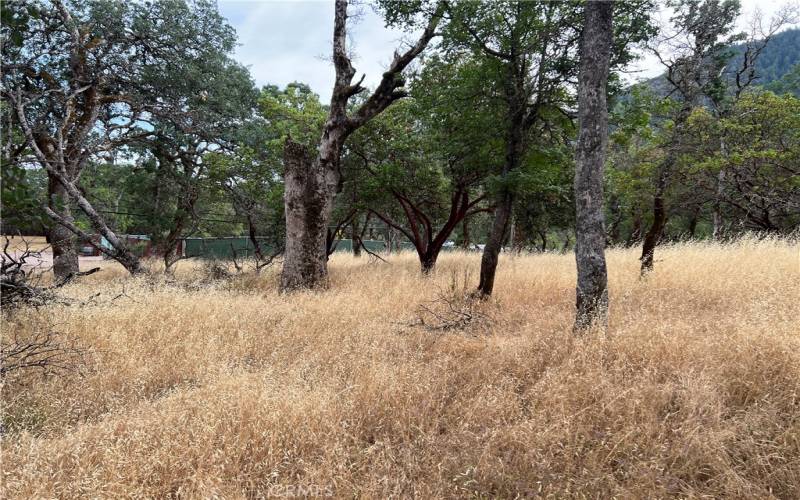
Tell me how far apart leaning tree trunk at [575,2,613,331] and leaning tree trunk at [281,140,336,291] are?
531 cm

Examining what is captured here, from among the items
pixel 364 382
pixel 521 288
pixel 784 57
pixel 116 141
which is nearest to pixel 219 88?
pixel 116 141

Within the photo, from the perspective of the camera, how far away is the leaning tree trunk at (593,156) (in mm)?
3863

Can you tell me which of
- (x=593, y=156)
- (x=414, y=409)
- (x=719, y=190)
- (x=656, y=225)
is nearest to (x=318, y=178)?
(x=593, y=156)

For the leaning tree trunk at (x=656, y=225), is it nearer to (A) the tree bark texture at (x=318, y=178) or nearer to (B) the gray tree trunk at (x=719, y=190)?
(A) the tree bark texture at (x=318, y=178)

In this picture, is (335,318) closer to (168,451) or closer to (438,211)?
(168,451)

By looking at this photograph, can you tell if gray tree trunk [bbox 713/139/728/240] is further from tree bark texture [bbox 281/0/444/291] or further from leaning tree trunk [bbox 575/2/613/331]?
tree bark texture [bbox 281/0/444/291]

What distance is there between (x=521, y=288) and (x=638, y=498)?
17.2 feet

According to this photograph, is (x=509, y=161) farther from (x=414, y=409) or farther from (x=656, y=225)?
(x=414, y=409)

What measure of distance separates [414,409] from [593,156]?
329 centimetres

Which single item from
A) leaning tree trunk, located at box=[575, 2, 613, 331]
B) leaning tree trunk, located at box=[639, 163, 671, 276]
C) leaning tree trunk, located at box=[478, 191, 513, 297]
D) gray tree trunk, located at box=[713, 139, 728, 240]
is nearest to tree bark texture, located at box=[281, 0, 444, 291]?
leaning tree trunk, located at box=[478, 191, 513, 297]

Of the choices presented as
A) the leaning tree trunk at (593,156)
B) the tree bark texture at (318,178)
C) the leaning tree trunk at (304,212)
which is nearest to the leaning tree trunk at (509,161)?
the leaning tree trunk at (593,156)

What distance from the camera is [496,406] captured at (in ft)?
8.70

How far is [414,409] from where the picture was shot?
2.68 m

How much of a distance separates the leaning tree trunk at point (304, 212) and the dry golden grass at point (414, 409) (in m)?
3.13
